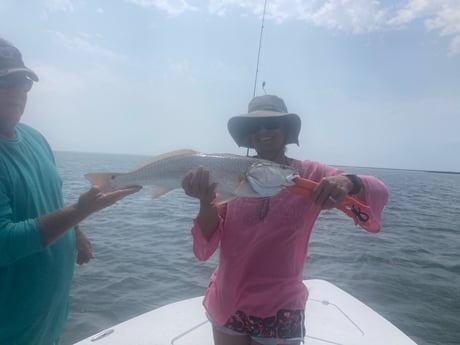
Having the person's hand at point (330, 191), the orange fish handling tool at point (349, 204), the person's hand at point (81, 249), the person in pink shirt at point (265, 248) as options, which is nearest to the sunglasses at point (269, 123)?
the person in pink shirt at point (265, 248)

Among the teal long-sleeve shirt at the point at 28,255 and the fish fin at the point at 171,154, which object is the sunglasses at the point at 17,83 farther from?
the fish fin at the point at 171,154

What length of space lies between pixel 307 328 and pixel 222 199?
278cm

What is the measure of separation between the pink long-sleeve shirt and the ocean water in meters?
4.82

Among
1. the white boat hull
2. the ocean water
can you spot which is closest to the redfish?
the white boat hull

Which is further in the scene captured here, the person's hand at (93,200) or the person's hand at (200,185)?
the person's hand at (200,185)

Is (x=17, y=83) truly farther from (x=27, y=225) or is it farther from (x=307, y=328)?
(x=307, y=328)

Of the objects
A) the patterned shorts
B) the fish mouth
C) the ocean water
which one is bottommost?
the ocean water

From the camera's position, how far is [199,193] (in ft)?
9.61

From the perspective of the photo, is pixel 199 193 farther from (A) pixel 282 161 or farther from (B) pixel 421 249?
(B) pixel 421 249

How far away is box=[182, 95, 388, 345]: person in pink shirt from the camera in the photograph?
2562 millimetres

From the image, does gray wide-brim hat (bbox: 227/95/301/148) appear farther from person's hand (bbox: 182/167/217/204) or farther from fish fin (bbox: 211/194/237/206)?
fish fin (bbox: 211/194/237/206)

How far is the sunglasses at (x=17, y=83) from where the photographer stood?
2.65 metres

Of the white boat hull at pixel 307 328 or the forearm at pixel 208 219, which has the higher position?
the forearm at pixel 208 219

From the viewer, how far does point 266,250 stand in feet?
8.57
